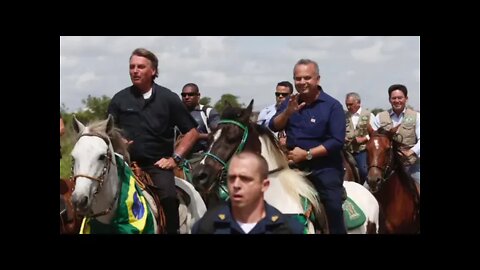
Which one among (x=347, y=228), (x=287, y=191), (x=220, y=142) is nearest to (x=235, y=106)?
(x=220, y=142)

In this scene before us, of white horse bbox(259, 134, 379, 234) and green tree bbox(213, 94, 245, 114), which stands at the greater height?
green tree bbox(213, 94, 245, 114)

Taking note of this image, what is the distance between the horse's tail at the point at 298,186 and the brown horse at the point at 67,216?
1.66m

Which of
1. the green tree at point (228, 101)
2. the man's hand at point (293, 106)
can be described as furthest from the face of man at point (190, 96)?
the man's hand at point (293, 106)

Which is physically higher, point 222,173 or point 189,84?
point 189,84

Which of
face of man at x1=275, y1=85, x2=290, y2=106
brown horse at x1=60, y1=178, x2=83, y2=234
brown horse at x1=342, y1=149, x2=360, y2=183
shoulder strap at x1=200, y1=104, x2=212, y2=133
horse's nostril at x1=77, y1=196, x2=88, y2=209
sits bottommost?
brown horse at x1=60, y1=178, x2=83, y2=234

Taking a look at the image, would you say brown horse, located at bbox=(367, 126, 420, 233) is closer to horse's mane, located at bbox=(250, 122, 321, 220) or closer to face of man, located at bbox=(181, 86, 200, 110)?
horse's mane, located at bbox=(250, 122, 321, 220)

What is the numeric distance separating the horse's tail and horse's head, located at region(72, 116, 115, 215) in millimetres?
1345

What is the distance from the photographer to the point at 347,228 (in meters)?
7.41

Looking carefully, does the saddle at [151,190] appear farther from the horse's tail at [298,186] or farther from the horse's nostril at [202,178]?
the horse's tail at [298,186]

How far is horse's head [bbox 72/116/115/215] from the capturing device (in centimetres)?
639

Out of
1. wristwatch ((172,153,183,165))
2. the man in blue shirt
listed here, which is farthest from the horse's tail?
wristwatch ((172,153,183,165))

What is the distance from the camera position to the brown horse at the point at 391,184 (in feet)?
27.5

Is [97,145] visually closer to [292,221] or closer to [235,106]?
[235,106]
